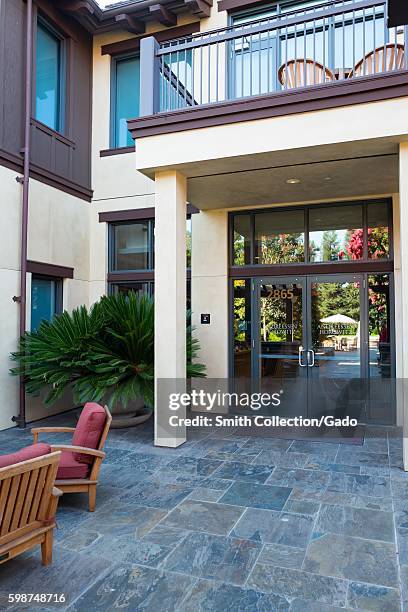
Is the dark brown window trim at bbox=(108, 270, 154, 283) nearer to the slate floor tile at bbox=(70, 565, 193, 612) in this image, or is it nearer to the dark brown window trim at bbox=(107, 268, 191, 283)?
the dark brown window trim at bbox=(107, 268, 191, 283)

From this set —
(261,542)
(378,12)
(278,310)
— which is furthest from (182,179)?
(261,542)

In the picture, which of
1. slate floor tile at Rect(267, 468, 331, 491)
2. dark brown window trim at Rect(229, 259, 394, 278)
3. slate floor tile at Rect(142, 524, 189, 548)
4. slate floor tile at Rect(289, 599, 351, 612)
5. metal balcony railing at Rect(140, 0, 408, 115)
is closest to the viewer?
slate floor tile at Rect(289, 599, 351, 612)

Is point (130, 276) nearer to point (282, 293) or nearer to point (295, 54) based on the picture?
point (282, 293)

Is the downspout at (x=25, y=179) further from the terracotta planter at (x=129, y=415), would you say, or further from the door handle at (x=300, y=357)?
the door handle at (x=300, y=357)

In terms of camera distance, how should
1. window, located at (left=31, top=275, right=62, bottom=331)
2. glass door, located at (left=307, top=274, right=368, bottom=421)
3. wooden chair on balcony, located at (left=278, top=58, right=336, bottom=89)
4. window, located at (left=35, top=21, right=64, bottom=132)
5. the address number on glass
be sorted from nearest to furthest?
1. wooden chair on balcony, located at (left=278, top=58, right=336, bottom=89)
2. glass door, located at (left=307, top=274, right=368, bottom=421)
3. the address number on glass
4. window, located at (left=31, top=275, right=62, bottom=331)
5. window, located at (left=35, top=21, right=64, bottom=132)

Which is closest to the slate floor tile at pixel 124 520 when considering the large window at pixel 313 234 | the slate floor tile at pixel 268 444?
the slate floor tile at pixel 268 444

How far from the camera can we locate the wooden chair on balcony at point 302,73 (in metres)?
5.61

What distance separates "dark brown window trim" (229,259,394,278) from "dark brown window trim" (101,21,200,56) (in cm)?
446

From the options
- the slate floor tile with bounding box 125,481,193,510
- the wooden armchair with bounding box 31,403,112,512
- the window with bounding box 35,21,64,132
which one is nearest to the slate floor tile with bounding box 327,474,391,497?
the slate floor tile with bounding box 125,481,193,510

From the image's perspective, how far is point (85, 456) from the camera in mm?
4234

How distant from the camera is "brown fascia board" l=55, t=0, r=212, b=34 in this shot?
812cm

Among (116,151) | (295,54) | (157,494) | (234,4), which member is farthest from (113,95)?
(157,494)

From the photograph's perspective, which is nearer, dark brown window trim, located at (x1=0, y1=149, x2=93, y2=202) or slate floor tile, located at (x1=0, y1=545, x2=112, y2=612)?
slate floor tile, located at (x1=0, y1=545, x2=112, y2=612)

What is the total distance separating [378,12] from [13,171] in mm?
5819
